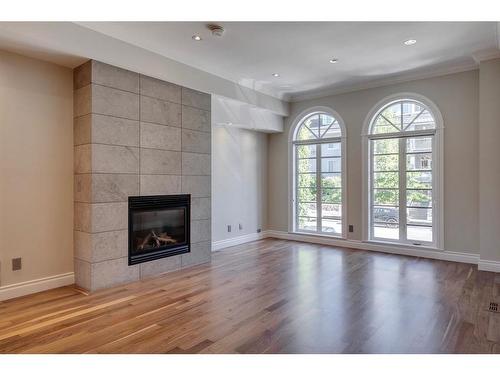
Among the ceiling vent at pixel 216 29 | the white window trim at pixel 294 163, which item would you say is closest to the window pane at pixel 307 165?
the white window trim at pixel 294 163

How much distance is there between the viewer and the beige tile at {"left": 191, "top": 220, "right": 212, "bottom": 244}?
15.3 feet

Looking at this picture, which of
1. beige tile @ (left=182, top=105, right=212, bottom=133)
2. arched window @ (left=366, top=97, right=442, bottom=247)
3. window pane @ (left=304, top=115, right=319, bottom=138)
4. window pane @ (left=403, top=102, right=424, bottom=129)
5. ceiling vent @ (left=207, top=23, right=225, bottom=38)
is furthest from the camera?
window pane @ (left=304, top=115, right=319, bottom=138)

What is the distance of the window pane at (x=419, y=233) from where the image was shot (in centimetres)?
511

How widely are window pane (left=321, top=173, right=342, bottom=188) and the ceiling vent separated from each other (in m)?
3.47

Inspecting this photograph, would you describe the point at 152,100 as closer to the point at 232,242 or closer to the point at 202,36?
the point at 202,36

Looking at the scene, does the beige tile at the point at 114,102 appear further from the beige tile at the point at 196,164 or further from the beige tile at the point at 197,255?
the beige tile at the point at 197,255

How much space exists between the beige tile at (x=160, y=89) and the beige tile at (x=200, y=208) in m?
1.45

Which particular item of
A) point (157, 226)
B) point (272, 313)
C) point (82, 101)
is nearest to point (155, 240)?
point (157, 226)

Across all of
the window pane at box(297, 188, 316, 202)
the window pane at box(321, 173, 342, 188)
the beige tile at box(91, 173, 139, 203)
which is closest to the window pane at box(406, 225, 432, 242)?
the window pane at box(321, 173, 342, 188)

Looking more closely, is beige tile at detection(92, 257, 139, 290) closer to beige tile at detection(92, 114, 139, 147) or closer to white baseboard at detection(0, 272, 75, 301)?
white baseboard at detection(0, 272, 75, 301)

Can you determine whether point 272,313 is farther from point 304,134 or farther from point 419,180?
point 304,134

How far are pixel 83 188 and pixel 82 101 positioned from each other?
0.99 meters

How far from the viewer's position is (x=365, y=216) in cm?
564

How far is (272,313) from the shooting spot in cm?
289
